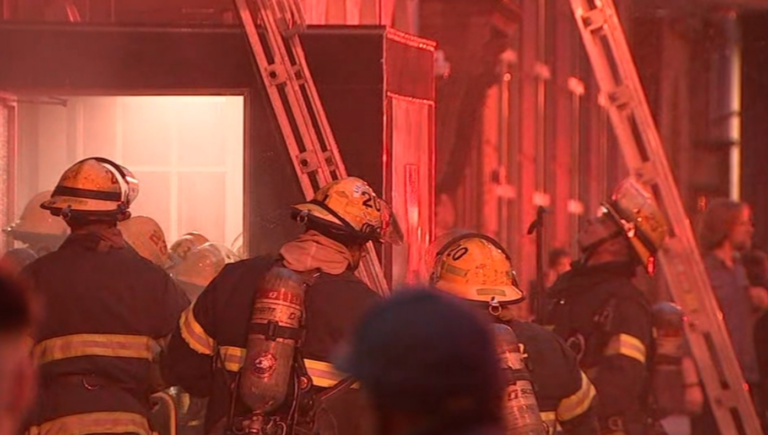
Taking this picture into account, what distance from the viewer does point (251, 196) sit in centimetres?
977

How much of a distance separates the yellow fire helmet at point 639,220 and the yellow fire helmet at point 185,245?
2.24 metres

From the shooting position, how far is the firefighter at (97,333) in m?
6.75

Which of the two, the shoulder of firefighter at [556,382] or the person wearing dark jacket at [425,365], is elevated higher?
the person wearing dark jacket at [425,365]

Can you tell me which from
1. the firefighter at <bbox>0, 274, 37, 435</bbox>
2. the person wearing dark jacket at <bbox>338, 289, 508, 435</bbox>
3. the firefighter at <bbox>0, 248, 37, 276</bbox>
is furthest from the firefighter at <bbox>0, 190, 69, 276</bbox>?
the person wearing dark jacket at <bbox>338, 289, 508, 435</bbox>

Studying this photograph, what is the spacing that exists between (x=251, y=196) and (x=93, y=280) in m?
3.03

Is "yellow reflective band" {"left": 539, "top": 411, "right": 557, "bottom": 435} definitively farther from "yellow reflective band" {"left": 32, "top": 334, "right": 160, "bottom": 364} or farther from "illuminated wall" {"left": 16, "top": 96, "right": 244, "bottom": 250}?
"illuminated wall" {"left": 16, "top": 96, "right": 244, "bottom": 250}

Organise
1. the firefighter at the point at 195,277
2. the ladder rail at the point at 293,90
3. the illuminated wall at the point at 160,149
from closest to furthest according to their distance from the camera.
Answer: the firefighter at the point at 195,277
the ladder rail at the point at 293,90
the illuminated wall at the point at 160,149

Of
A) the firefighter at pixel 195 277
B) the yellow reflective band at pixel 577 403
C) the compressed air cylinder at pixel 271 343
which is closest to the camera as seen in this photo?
the compressed air cylinder at pixel 271 343

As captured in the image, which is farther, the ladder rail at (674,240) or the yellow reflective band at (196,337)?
the ladder rail at (674,240)

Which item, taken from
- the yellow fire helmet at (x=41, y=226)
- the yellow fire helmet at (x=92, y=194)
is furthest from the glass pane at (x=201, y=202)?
the yellow fire helmet at (x=92, y=194)

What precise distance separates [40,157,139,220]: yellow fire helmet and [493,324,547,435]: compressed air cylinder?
1.81 metres

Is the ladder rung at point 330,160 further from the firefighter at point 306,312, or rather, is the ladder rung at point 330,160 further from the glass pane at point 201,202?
the firefighter at point 306,312

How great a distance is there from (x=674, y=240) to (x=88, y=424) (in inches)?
164

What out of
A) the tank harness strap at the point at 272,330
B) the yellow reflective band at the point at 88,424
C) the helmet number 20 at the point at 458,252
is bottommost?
the yellow reflective band at the point at 88,424
